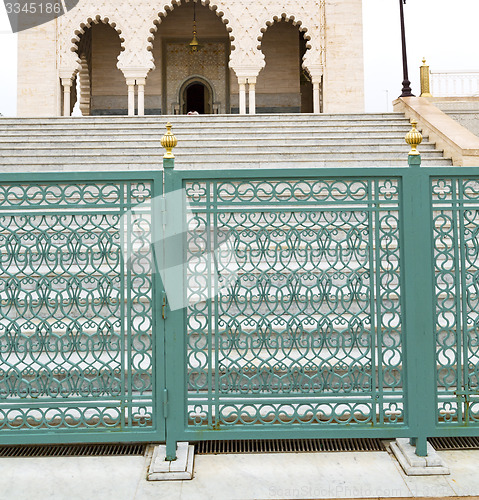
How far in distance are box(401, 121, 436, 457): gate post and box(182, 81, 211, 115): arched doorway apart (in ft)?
42.0

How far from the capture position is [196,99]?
14648 millimetres

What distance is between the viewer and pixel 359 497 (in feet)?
6.32

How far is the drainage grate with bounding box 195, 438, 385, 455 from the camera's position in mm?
2301

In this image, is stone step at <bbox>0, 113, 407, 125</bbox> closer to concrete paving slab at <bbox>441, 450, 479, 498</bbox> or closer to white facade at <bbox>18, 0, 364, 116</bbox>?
white facade at <bbox>18, 0, 364, 116</bbox>

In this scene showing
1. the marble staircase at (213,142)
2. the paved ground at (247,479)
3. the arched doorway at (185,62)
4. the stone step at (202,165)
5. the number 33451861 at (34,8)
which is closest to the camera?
the paved ground at (247,479)

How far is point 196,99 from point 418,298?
13.5 metres

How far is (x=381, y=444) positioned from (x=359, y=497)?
0.47 meters

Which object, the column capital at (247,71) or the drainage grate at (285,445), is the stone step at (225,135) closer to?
the column capital at (247,71)

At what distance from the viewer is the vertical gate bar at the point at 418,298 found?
7.27ft

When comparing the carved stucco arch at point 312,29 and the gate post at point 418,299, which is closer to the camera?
the gate post at point 418,299

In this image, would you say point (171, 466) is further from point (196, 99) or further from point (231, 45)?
point (196, 99)

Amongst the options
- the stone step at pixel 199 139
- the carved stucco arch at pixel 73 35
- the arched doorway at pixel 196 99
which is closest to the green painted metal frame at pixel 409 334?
the stone step at pixel 199 139

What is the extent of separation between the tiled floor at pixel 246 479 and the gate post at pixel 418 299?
24cm

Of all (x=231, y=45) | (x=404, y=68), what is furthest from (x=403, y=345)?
(x=231, y=45)
